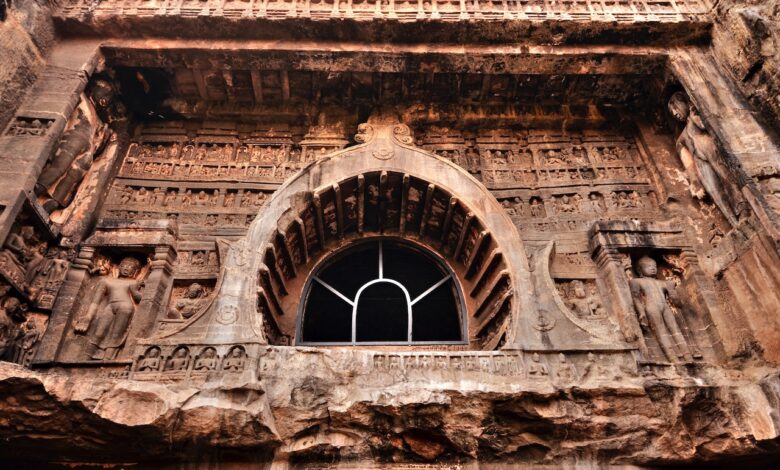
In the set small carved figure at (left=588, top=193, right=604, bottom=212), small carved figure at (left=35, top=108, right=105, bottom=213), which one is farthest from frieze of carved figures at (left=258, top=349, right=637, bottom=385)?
small carved figure at (left=35, top=108, right=105, bottom=213)

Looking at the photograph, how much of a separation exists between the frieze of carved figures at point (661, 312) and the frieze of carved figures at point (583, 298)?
0.42m

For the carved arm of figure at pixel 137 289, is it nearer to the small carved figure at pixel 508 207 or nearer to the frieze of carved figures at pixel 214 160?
the frieze of carved figures at pixel 214 160

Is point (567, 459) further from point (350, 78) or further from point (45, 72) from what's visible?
point (45, 72)

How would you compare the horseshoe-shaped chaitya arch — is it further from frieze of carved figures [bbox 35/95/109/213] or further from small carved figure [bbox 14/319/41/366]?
frieze of carved figures [bbox 35/95/109/213]

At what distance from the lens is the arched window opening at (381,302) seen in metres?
6.88

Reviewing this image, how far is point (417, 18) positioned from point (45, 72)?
16.5 ft

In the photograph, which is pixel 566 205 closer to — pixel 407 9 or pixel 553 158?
pixel 553 158

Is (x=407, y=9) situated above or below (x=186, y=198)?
above

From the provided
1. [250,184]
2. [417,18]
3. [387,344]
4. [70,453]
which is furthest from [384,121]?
[70,453]

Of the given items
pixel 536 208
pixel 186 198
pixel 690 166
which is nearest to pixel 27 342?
pixel 186 198

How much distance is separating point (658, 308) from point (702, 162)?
212cm


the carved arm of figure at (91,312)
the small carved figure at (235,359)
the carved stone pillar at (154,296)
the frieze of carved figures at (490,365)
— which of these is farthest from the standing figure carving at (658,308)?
the carved arm of figure at (91,312)

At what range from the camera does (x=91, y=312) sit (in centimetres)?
575

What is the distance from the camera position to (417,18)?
22.4 feet
